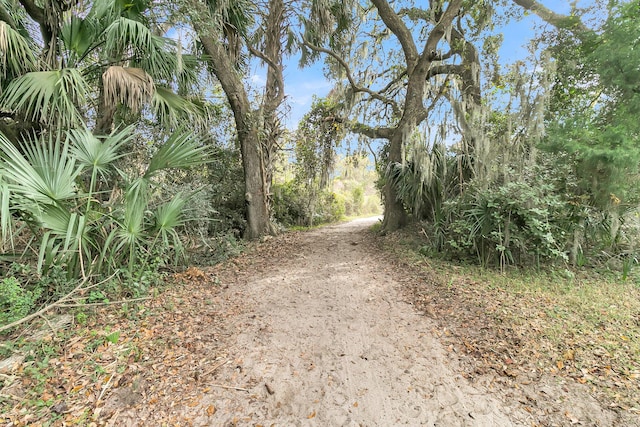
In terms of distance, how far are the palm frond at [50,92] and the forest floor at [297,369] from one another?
2528 mm

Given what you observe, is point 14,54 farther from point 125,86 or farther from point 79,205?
point 79,205

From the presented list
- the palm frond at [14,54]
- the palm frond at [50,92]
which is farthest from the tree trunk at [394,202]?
the palm frond at [14,54]

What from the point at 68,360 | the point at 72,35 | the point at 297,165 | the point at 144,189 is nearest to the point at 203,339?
the point at 68,360

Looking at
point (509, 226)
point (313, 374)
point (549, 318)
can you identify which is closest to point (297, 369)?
point (313, 374)

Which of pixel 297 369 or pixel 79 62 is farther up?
pixel 79 62

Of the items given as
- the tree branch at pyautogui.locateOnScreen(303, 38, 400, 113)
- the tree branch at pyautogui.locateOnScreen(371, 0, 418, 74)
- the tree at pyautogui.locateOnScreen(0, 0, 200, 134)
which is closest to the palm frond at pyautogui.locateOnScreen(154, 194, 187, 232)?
the tree at pyautogui.locateOnScreen(0, 0, 200, 134)

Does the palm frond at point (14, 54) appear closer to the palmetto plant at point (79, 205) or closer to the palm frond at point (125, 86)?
the palm frond at point (125, 86)

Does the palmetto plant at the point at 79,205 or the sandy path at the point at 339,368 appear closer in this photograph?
the sandy path at the point at 339,368

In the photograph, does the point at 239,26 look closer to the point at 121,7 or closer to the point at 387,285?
the point at 121,7

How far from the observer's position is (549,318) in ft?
9.98

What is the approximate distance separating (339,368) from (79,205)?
347 centimetres

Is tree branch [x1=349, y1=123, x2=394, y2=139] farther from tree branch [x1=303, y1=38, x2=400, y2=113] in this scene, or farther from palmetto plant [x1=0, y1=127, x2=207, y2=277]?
palmetto plant [x1=0, y1=127, x2=207, y2=277]

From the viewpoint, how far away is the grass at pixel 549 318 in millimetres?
2336

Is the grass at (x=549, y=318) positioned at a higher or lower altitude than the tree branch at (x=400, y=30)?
lower
